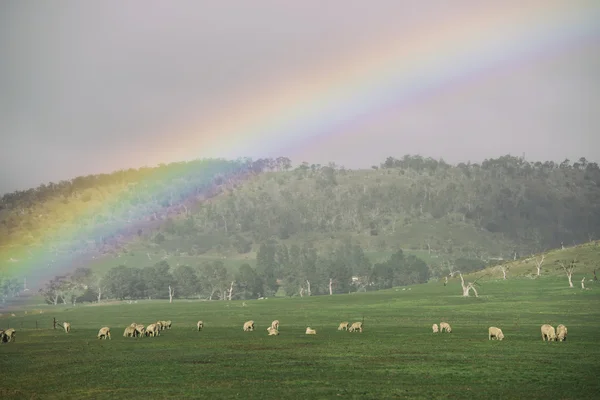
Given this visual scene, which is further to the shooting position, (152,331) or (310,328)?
(310,328)

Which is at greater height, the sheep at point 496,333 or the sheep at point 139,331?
the sheep at point 139,331

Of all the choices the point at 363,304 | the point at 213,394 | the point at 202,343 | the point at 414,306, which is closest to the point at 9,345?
the point at 202,343

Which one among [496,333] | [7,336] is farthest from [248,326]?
[496,333]

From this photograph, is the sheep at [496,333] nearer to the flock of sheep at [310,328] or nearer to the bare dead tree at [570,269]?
the flock of sheep at [310,328]

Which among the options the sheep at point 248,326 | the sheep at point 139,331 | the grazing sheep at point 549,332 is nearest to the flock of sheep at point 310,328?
the sheep at point 248,326

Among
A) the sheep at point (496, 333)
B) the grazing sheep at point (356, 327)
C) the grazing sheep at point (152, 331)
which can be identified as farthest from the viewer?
the grazing sheep at point (356, 327)

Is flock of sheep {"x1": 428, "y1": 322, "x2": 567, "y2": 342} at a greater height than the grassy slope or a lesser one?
lesser

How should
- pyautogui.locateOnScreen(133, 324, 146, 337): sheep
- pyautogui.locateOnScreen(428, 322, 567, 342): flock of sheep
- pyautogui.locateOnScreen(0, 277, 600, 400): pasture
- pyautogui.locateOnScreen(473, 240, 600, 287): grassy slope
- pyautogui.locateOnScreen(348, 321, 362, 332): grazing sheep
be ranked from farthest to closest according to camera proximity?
pyautogui.locateOnScreen(473, 240, 600, 287): grassy slope → pyautogui.locateOnScreen(348, 321, 362, 332): grazing sheep → pyautogui.locateOnScreen(133, 324, 146, 337): sheep → pyautogui.locateOnScreen(428, 322, 567, 342): flock of sheep → pyautogui.locateOnScreen(0, 277, 600, 400): pasture

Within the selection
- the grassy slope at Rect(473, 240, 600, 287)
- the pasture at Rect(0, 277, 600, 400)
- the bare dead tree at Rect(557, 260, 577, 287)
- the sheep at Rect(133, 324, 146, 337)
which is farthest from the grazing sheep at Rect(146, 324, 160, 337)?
the grassy slope at Rect(473, 240, 600, 287)

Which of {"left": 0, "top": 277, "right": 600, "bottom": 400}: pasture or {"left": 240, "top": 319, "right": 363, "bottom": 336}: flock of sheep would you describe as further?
{"left": 240, "top": 319, "right": 363, "bottom": 336}: flock of sheep

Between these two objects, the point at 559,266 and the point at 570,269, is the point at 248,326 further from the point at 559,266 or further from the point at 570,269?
the point at 559,266

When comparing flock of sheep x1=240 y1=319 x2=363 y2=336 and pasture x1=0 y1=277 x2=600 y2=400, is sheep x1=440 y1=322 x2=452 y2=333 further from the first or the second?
flock of sheep x1=240 y1=319 x2=363 y2=336

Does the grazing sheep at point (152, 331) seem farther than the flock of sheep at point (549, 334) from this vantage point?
Yes

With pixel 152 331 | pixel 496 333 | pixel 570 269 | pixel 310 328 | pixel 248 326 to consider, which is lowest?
pixel 496 333
